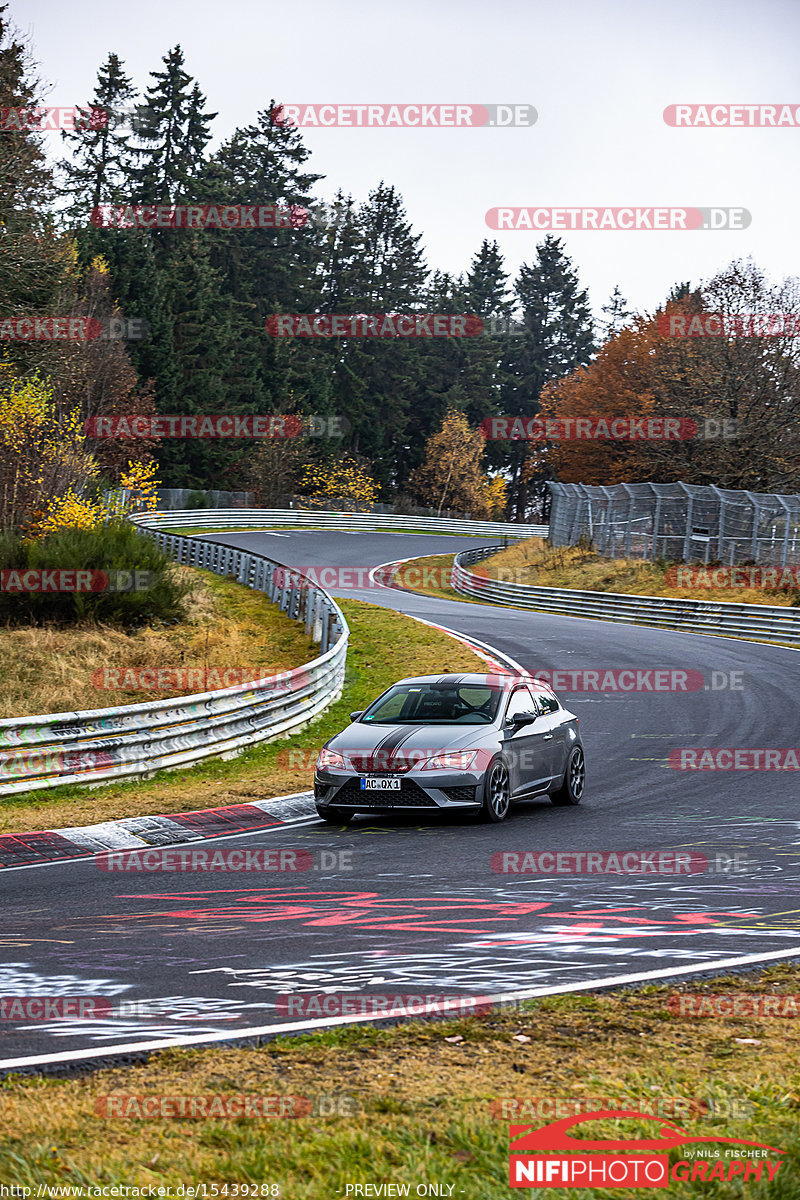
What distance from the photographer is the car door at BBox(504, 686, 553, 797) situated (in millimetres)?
12398

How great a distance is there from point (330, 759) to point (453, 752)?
4.08ft

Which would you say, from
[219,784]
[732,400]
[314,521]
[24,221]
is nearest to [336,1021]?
[219,784]

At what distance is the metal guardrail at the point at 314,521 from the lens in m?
64.2

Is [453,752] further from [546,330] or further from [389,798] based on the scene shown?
[546,330]

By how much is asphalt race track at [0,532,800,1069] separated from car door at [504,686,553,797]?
1.20ft

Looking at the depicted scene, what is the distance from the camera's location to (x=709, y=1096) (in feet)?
13.9

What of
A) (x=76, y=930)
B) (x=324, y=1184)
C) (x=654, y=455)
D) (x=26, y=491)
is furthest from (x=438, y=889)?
(x=654, y=455)

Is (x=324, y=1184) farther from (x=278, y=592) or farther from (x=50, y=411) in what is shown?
(x=50, y=411)

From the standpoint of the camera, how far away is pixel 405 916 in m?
7.81

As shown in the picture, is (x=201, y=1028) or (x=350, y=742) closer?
(x=201, y=1028)

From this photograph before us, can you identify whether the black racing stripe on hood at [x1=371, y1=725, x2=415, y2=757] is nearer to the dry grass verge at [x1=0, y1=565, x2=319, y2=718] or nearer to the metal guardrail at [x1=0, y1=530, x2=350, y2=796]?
the metal guardrail at [x1=0, y1=530, x2=350, y2=796]

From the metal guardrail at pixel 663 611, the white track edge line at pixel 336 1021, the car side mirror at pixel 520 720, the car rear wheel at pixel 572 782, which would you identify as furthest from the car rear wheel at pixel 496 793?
the metal guardrail at pixel 663 611

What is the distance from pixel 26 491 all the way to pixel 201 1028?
103 feet

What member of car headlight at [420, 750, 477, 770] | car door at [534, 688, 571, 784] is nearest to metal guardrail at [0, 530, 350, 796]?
car headlight at [420, 750, 477, 770]
